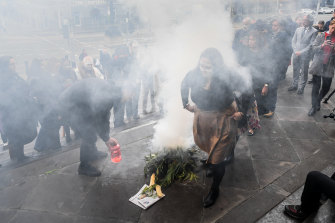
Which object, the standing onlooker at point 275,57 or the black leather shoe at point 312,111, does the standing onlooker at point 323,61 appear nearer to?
the black leather shoe at point 312,111

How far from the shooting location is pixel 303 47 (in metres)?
5.41

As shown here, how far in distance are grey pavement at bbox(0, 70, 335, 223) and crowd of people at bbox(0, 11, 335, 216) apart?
0.65 ft

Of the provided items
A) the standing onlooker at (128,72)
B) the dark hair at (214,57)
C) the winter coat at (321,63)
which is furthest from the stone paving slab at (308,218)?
the standing onlooker at (128,72)

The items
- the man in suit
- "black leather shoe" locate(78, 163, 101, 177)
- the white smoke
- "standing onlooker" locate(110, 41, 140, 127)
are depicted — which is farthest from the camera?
"standing onlooker" locate(110, 41, 140, 127)

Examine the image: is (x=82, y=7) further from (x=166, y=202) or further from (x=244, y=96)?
(x=166, y=202)

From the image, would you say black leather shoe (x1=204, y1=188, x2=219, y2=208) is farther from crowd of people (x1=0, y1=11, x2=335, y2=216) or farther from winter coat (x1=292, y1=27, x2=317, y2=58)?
winter coat (x1=292, y1=27, x2=317, y2=58)

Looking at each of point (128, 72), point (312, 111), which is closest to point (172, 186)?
point (128, 72)

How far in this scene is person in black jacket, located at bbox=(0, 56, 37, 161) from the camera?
3637 mm

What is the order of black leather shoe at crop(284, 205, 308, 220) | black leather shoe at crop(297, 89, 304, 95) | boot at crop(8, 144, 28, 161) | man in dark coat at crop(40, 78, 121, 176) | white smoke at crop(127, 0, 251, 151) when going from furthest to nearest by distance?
black leather shoe at crop(297, 89, 304, 95)
boot at crop(8, 144, 28, 161)
white smoke at crop(127, 0, 251, 151)
man in dark coat at crop(40, 78, 121, 176)
black leather shoe at crop(284, 205, 308, 220)

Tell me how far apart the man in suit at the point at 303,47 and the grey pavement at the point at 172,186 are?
5.42 feet

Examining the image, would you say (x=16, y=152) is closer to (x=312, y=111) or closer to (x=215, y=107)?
(x=215, y=107)

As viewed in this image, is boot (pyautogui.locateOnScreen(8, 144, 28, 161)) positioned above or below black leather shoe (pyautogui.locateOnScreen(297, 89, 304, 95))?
below

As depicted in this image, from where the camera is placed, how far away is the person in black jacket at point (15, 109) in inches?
143

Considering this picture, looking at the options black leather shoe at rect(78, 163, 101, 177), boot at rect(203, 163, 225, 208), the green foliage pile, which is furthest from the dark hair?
black leather shoe at rect(78, 163, 101, 177)
